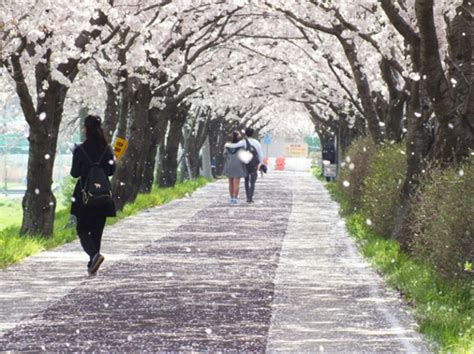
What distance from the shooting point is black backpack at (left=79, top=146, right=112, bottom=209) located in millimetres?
13516

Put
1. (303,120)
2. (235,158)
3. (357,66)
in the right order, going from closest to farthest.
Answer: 1. (357,66)
2. (235,158)
3. (303,120)

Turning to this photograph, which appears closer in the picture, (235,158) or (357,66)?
(357,66)

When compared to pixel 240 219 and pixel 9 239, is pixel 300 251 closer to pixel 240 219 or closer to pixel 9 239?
pixel 9 239

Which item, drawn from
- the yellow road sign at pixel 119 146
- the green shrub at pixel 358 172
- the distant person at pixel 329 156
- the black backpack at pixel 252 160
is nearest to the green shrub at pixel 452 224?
the green shrub at pixel 358 172

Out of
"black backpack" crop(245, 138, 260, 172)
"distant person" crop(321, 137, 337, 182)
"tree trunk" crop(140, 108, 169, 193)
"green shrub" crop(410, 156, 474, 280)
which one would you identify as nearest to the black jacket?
"green shrub" crop(410, 156, 474, 280)

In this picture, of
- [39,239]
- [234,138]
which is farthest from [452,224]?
[234,138]

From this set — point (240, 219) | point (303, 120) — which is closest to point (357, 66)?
point (240, 219)

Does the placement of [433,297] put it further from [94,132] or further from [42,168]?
[42,168]

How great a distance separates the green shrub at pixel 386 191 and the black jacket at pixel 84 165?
5216mm

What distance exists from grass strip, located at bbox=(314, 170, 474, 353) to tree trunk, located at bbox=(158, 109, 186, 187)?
25764 millimetres

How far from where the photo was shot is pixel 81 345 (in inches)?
334

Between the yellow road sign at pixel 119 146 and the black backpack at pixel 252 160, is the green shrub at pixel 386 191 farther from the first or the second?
the black backpack at pixel 252 160

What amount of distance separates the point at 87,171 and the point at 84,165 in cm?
8

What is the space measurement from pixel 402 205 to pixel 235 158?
43.9ft
